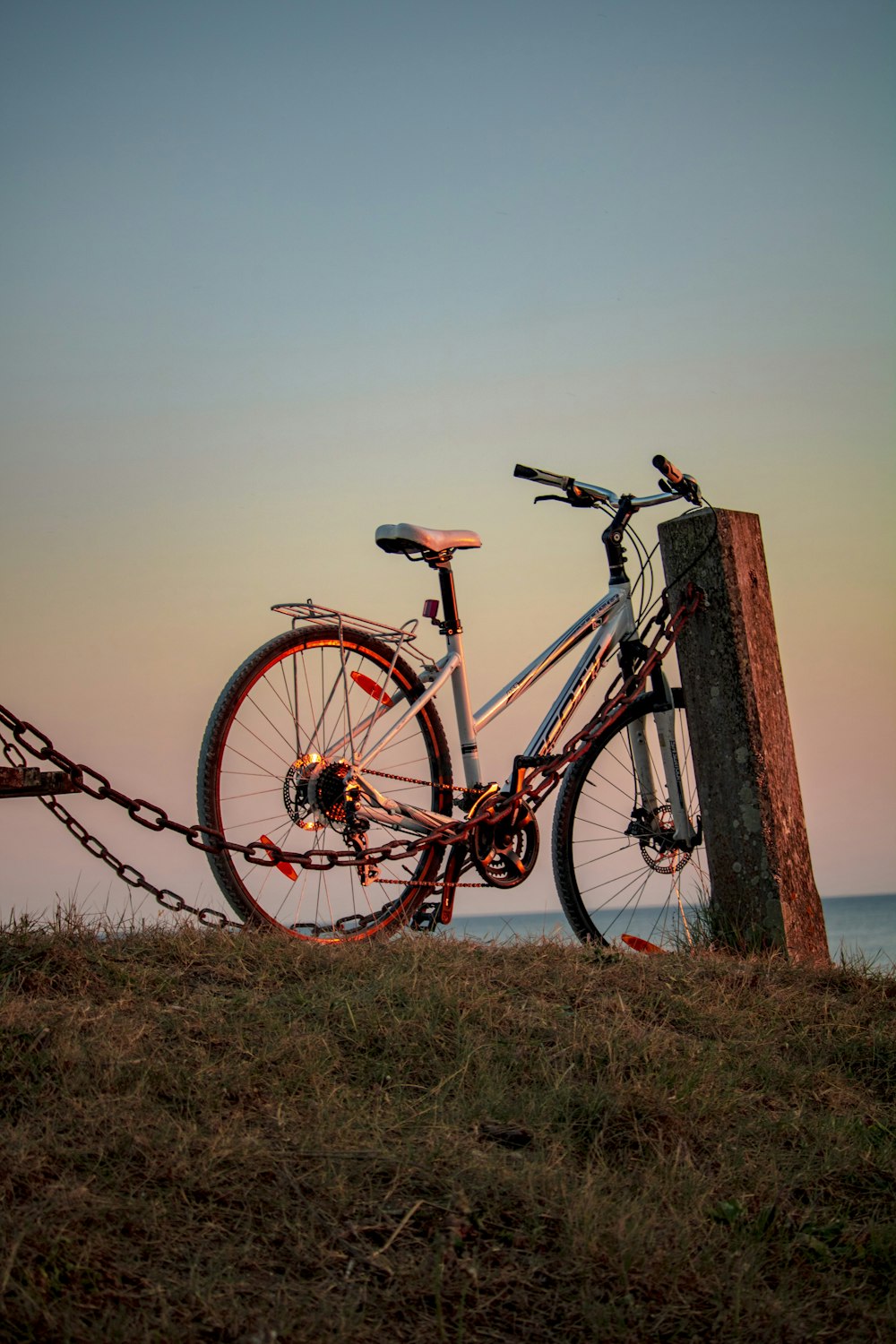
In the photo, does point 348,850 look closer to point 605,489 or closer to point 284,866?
point 284,866

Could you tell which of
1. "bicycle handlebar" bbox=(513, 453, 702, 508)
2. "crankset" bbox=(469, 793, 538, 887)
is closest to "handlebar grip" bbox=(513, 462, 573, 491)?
"bicycle handlebar" bbox=(513, 453, 702, 508)

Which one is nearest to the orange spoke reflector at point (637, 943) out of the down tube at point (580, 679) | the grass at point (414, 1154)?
the down tube at point (580, 679)

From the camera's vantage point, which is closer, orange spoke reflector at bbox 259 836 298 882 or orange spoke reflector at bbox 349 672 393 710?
orange spoke reflector at bbox 259 836 298 882

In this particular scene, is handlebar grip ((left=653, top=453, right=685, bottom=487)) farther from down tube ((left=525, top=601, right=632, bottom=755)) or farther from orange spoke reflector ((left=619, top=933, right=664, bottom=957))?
orange spoke reflector ((left=619, top=933, right=664, bottom=957))

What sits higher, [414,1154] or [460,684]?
[460,684]

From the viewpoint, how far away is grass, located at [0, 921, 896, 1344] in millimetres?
2176

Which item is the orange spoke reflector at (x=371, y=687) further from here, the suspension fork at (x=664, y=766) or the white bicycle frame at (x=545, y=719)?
the suspension fork at (x=664, y=766)

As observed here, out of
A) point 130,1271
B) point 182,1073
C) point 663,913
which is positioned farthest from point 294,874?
point 130,1271

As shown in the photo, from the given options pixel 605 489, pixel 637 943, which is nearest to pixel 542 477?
pixel 605 489

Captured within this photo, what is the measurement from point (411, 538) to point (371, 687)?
2.02 ft

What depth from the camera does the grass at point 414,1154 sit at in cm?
218

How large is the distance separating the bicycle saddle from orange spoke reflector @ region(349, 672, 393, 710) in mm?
520

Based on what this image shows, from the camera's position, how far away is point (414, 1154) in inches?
101

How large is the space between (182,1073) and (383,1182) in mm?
654
